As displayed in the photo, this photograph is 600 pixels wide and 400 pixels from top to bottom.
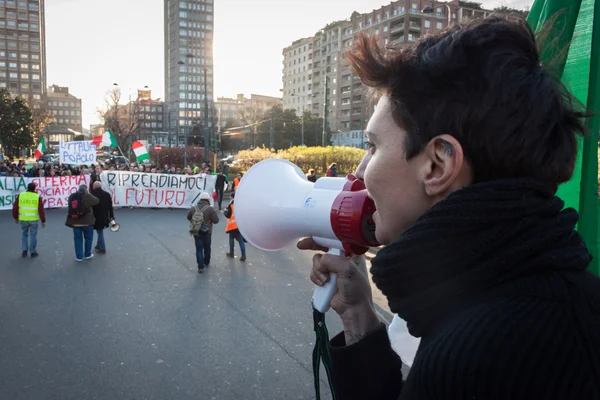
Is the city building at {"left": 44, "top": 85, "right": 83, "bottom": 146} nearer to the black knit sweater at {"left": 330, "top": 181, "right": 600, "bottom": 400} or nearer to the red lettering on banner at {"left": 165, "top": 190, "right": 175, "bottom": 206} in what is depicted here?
the red lettering on banner at {"left": 165, "top": 190, "right": 175, "bottom": 206}

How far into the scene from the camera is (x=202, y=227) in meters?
8.35

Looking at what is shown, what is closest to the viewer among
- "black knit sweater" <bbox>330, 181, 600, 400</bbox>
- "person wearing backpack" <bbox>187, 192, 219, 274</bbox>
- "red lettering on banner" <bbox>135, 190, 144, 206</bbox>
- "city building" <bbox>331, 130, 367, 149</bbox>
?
"black knit sweater" <bbox>330, 181, 600, 400</bbox>

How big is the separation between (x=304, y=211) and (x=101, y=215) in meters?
9.43

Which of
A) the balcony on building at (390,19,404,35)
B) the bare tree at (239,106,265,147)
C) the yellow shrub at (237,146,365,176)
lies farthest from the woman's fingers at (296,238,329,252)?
the balcony on building at (390,19,404,35)

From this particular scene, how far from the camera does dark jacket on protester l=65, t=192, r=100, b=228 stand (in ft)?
29.4

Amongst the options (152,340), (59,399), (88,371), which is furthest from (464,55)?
(152,340)

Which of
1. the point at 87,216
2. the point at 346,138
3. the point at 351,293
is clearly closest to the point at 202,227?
the point at 87,216

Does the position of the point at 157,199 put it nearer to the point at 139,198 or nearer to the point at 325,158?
the point at 139,198

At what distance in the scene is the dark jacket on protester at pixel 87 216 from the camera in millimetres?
8961

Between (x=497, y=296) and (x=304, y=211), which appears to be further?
(x=304, y=211)

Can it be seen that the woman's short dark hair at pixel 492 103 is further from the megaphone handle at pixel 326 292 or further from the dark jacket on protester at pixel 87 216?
the dark jacket on protester at pixel 87 216

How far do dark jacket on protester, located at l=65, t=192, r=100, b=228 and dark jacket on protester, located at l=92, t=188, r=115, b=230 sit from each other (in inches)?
14.7

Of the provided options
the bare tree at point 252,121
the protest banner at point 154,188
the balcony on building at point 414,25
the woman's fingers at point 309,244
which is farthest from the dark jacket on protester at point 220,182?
the balcony on building at point 414,25

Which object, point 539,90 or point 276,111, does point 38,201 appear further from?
point 276,111
